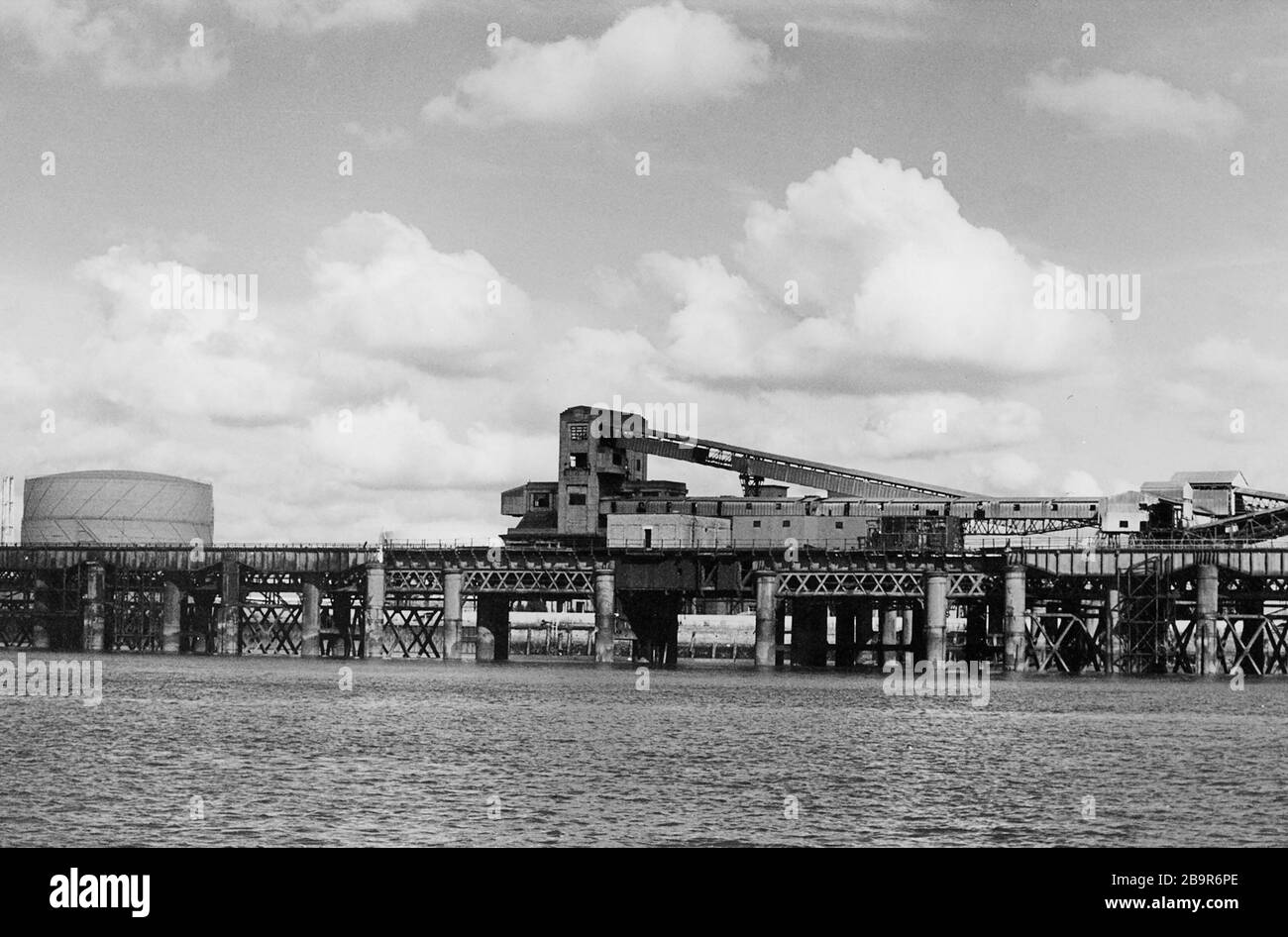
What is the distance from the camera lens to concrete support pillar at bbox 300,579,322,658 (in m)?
144

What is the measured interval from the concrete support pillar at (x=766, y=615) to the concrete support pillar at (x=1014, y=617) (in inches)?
671

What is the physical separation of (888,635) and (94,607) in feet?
222

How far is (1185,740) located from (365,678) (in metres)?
60.3

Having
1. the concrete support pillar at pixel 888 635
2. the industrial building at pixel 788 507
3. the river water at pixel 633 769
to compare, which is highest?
the industrial building at pixel 788 507

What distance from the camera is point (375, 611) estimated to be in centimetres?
13938

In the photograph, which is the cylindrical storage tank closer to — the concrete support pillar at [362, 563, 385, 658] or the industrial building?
the concrete support pillar at [362, 563, 385, 658]

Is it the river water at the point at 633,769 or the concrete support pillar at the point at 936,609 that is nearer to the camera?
the river water at the point at 633,769

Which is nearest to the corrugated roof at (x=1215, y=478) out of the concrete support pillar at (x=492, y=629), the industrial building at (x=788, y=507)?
the industrial building at (x=788, y=507)

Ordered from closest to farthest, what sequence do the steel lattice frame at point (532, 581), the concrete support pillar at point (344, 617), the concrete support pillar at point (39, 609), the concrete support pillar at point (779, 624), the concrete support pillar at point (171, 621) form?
the steel lattice frame at point (532, 581) < the concrete support pillar at point (779, 624) < the concrete support pillar at point (171, 621) < the concrete support pillar at point (344, 617) < the concrete support pillar at point (39, 609)

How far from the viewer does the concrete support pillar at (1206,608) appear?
389 ft

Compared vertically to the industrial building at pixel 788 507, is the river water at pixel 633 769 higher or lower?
lower

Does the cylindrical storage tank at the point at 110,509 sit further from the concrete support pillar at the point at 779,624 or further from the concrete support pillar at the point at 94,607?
the concrete support pillar at the point at 779,624
